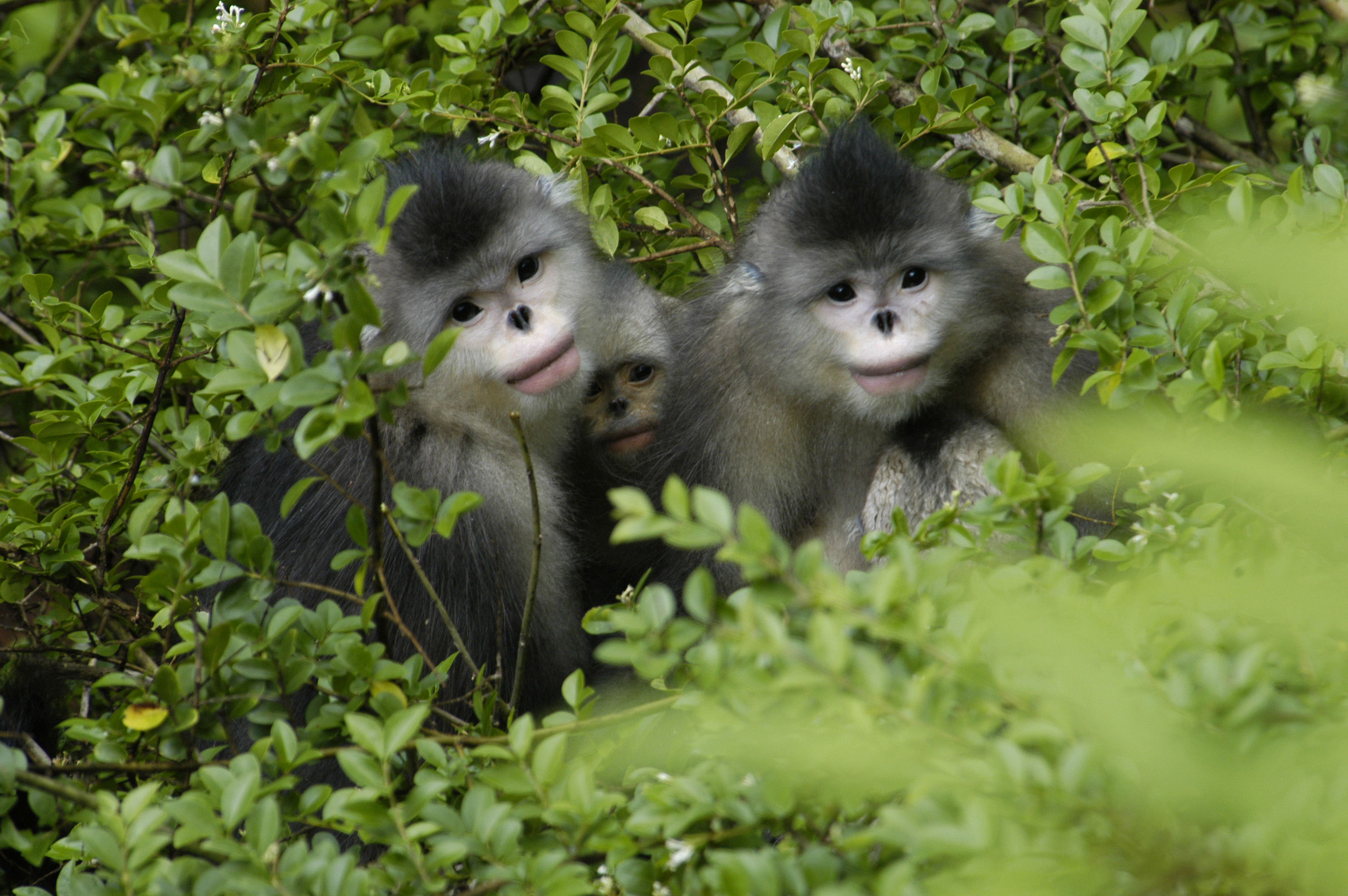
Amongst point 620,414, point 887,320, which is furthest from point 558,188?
point 887,320

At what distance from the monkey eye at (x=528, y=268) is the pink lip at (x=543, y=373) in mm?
267

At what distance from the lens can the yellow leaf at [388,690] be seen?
5.11 feet

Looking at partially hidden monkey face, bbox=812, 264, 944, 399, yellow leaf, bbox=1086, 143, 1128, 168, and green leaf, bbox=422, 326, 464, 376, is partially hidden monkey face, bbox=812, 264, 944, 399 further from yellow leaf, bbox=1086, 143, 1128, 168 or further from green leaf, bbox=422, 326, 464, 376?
green leaf, bbox=422, 326, 464, 376

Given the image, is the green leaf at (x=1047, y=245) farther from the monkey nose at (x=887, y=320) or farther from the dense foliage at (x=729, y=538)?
the monkey nose at (x=887, y=320)

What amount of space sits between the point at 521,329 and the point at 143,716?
53.3 inches

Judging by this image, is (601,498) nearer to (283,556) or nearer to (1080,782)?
(283,556)

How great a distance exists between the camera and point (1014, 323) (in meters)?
2.59

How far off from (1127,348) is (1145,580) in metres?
0.70

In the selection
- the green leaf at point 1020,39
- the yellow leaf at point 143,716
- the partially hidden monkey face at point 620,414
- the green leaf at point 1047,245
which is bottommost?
the partially hidden monkey face at point 620,414

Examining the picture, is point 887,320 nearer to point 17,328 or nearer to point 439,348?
point 439,348

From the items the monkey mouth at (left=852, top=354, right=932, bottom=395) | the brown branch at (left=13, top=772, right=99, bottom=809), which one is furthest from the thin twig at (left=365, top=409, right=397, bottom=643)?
the monkey mouth at (left=852, top=354, right=932, bottom=395)

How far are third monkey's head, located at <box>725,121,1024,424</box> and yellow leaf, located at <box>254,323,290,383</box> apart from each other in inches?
53.3

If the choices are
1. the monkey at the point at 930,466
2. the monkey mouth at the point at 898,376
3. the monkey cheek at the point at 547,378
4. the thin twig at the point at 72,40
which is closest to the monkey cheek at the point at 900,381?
the monkey mouth at the point at 898,376

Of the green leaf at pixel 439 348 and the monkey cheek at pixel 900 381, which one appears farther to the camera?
the monkey cheek at pixel 900 381
